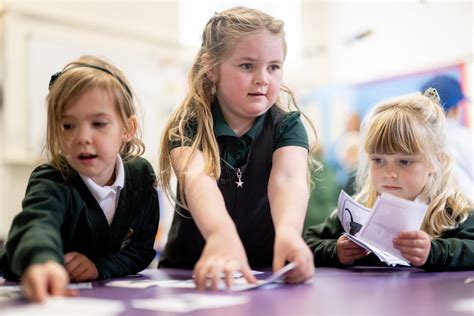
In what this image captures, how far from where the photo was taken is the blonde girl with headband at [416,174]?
1.14 meters

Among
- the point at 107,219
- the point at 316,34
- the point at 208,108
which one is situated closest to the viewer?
the point at 107,219

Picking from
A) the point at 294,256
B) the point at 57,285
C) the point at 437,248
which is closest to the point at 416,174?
the point at 437,248

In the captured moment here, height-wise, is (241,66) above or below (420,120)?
above

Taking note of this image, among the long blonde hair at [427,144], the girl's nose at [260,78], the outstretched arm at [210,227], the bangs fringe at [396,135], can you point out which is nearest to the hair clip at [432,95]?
the long blonde hair at [427,144]

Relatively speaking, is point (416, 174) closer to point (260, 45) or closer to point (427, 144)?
point (427, 144)

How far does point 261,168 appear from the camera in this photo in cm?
117

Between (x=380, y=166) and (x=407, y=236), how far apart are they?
23 centimetres

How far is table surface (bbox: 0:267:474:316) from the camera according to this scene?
0.61m

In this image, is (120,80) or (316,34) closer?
(120,80)

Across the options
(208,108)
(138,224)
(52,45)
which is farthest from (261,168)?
(52,45)

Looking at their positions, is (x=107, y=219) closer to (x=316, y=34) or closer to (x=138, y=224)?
(x=138, y=224)

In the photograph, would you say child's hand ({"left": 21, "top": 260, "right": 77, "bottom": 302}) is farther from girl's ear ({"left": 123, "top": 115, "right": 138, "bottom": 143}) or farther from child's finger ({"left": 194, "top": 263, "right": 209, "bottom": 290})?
girl's ear ({"left": 123, "top": 115, "right": 138, "bottom": 143})

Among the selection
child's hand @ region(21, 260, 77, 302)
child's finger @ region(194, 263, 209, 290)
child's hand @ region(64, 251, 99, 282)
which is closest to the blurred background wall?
child's hand @ region(64, 251, 99, 282)

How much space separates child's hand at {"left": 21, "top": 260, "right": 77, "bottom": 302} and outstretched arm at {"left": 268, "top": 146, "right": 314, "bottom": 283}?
1.07ft
